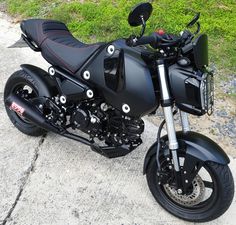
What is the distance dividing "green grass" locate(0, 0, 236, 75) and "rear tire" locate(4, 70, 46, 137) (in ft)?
6.14

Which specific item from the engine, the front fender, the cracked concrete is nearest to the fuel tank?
the engine

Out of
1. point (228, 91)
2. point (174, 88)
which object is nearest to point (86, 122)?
point (174, 88)

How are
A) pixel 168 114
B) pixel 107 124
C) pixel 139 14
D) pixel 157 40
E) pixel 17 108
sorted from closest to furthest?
pixel 139 14 → pixel 157 40 → pixel 168 114 → pixel 107 124 → pixel 17 108

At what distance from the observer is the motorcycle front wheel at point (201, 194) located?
253 centimetres

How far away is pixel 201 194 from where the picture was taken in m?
2.70

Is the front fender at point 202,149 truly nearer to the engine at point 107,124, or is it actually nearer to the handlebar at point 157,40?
the engine at point 107,124

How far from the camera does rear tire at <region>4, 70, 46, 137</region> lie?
3.34 metres

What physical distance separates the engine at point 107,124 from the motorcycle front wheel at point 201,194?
0.24m

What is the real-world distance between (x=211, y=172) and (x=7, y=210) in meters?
1.55

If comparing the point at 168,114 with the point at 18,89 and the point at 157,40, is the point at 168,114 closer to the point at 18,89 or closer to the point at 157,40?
the point at 157,40

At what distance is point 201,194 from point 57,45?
1.57m

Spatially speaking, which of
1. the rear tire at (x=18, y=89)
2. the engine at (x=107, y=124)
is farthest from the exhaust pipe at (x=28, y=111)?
the engine at (x=107, y=124)

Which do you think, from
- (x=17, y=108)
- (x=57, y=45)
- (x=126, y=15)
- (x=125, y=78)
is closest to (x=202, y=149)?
(x=125, y=78)

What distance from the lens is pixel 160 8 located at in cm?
561
